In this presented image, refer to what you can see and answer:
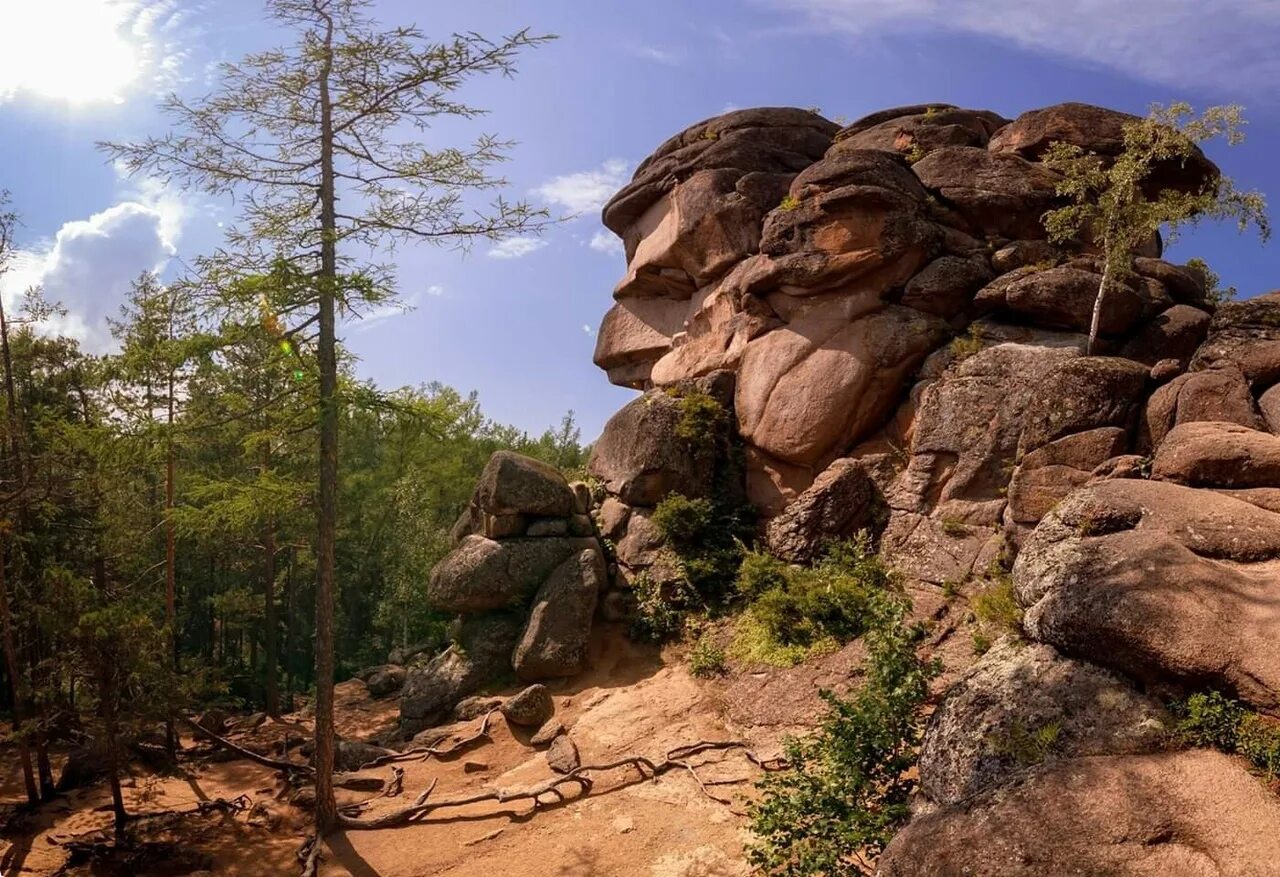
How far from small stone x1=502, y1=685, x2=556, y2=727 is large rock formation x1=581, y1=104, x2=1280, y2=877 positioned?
2.94m

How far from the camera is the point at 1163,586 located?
21.9ft

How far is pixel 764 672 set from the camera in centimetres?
1348

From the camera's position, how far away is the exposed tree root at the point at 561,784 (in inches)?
446

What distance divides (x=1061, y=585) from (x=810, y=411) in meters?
10.0

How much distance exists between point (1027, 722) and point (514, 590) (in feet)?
40.7

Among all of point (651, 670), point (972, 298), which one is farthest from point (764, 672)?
point (972, 298)

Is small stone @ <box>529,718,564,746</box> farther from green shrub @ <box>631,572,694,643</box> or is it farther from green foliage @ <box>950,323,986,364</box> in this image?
green foliage @ <box>950,323,986,364</box>

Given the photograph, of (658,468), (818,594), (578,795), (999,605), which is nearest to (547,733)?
(578,795)

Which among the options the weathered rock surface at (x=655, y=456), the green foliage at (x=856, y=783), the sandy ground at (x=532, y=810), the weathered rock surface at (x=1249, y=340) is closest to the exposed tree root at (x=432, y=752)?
the sandy ground at (x=532, y=810)

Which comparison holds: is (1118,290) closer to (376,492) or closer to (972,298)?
(972,298)

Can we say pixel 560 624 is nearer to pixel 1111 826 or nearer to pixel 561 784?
pixel 561 784

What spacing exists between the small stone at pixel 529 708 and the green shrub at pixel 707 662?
121 inches

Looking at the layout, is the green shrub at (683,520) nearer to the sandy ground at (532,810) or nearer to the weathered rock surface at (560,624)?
the weathered rock surface at (560,624)

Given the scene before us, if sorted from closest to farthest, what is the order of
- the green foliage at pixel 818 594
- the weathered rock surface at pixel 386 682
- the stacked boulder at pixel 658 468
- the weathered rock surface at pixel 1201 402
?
the weathered rock surface at pixel 1201 402 < the green foliage at pixel 818 594 < the stacked boulder at pixel 658 468 < the weathered rock surface at pixel 386 682
